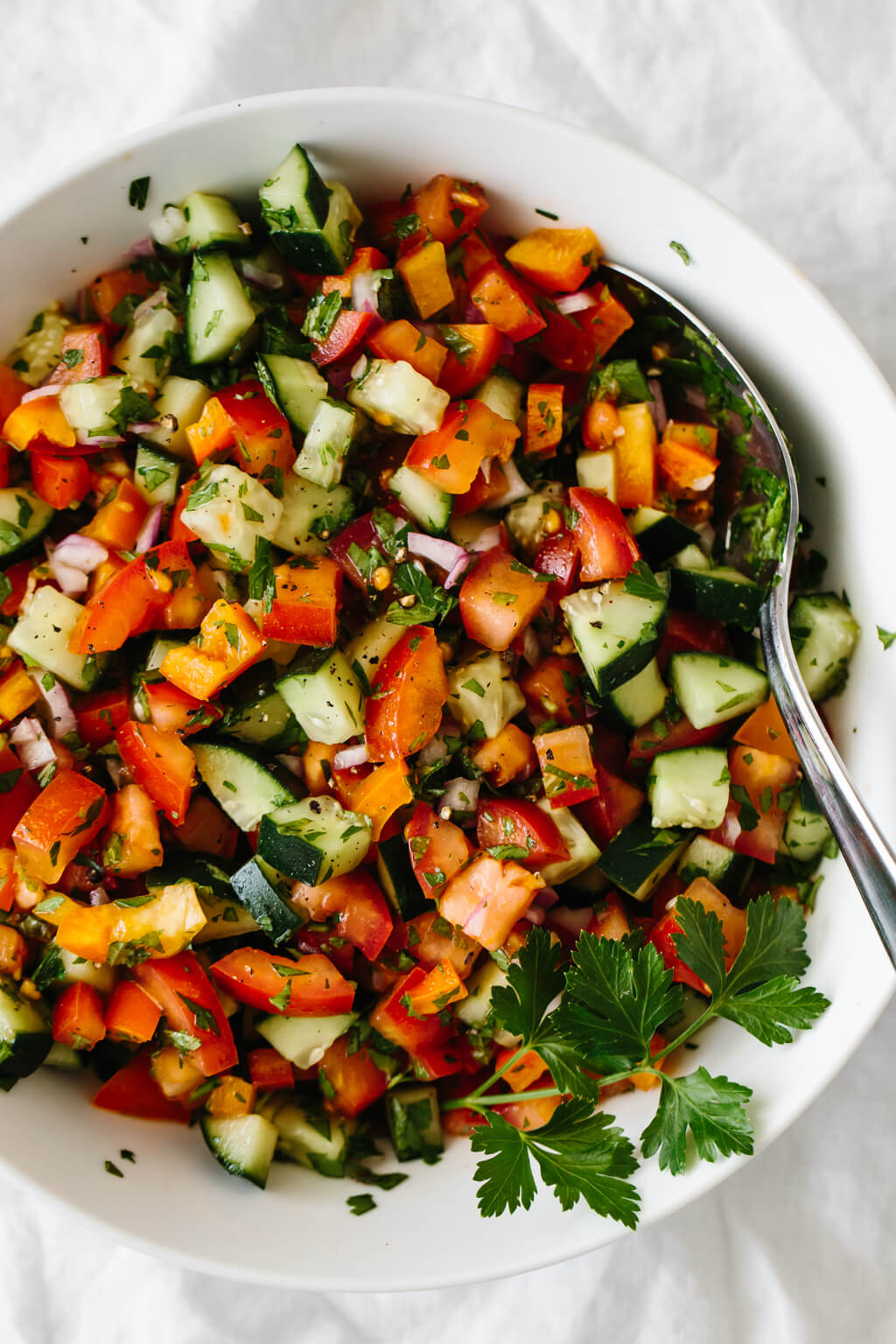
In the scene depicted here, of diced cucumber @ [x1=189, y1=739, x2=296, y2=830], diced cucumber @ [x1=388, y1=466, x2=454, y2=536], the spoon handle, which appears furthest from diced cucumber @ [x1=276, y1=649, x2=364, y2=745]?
the spoon handle

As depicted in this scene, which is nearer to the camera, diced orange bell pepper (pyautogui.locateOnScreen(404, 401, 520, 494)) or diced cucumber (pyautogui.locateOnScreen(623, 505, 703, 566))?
diced orange bell pepper (pyautogui.locateOnScreen(404, 401, 520, 494))

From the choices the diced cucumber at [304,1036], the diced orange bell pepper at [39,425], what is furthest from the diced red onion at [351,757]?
the diced orange bell pepper at [39,425]

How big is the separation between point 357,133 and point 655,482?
1019 millimetres

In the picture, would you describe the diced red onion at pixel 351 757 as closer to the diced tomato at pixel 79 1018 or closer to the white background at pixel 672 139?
the diced tomato at pixel 79 1018

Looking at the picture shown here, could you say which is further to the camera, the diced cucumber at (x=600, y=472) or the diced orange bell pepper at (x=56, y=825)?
the diced cucumber at (x=600, y=472)

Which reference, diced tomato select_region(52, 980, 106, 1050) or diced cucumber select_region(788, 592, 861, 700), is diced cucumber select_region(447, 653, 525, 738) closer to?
diced cucumber select_region(788, 592, 861, 700)

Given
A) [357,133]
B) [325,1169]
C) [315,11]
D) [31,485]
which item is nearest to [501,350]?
[357,133]

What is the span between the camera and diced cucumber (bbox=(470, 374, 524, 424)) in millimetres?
2363

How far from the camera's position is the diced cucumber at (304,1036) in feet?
7.60

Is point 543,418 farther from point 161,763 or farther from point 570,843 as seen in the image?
point 161,763

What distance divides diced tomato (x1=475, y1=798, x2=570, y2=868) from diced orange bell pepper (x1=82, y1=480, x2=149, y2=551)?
1.00 metres

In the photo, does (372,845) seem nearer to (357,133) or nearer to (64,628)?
(64,628)

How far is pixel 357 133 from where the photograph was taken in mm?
2242

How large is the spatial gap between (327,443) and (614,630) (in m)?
0.74
